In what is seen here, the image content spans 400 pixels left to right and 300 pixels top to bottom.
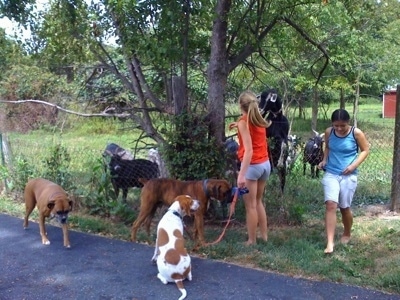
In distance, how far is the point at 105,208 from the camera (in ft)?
24.5

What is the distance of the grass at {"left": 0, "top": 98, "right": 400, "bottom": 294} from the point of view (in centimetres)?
520

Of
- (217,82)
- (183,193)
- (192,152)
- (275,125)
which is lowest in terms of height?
(183,193)

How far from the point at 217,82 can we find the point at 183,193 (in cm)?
184

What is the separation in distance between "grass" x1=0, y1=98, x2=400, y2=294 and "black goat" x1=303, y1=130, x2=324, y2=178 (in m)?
0.31

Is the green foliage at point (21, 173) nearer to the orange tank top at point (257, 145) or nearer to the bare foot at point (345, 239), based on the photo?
the orange tank top at point (257, 145)

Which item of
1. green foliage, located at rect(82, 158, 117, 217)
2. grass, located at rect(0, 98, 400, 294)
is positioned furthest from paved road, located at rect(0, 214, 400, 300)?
green foliage, located at rect(82, 158, 117, 217)

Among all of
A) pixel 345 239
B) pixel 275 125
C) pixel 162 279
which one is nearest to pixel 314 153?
pixel 275 125

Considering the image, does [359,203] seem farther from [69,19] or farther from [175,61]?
[69,19]

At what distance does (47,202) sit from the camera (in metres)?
6.18

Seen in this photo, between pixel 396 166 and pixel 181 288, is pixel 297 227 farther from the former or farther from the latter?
pixel 181 288

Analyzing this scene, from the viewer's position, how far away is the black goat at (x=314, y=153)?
978cm

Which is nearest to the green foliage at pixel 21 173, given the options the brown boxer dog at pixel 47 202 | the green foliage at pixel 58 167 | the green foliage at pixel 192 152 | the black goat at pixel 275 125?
the green foliage at pixel 58 167

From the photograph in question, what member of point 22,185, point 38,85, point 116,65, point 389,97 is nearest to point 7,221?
point 22,185

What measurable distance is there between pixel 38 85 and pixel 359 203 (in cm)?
1201
